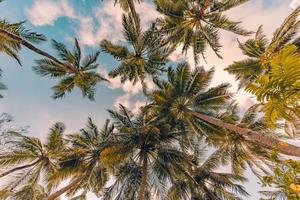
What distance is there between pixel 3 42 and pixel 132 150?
740 cm

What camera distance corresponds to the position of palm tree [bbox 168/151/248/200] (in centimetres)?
1410

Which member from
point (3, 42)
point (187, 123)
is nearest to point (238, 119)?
point (187, 123)

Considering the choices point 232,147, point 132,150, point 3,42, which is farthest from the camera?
point 232,147

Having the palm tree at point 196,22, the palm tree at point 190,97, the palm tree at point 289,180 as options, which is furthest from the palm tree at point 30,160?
the palm tree at point 289,180

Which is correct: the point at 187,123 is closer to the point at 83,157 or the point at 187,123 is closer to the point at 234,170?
the point at 234,170

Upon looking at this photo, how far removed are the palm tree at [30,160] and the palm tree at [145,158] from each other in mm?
3673

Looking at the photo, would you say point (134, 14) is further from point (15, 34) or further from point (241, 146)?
point (241, 146)

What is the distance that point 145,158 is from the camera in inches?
537

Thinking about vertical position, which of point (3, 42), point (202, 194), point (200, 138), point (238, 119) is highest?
point (238, 119)

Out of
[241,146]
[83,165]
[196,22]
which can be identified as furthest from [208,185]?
[196,22]

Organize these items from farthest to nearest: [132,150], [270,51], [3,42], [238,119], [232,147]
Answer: [238,119] < [232,147] < [132,150] < [270,51] < [3,42]

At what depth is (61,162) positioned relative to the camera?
13969 mm

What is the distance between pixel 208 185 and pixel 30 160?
9723 millimetres

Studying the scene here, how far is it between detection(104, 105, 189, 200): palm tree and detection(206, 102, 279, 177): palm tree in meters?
2.19
